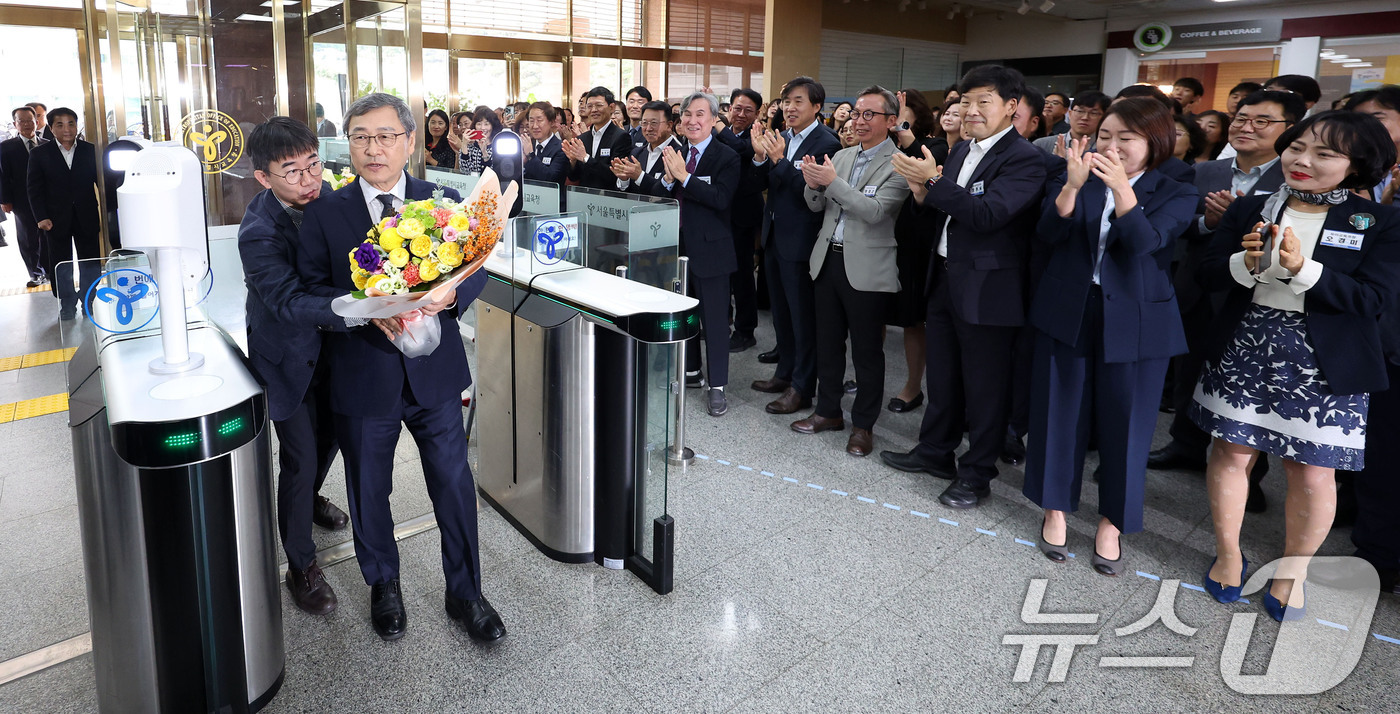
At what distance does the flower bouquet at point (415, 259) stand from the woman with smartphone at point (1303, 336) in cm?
222

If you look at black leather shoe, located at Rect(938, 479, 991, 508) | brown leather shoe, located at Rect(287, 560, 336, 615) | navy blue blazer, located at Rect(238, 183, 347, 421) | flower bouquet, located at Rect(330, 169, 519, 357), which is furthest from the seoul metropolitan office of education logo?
black leather shoe, located at Rect(938, 479, 991, 508)

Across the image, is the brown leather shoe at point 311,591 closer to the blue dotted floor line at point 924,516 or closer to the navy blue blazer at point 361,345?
the navy blue blazer at point 361,345

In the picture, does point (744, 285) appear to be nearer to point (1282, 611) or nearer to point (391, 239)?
point (1282, 611)

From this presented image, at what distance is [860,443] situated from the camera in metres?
3.95

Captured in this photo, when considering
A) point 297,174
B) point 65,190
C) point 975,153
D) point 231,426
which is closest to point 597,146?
point 975,153

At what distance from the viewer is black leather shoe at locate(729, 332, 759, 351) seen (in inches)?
227

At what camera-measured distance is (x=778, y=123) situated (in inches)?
266

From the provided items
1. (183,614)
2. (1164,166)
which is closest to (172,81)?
(183,614)

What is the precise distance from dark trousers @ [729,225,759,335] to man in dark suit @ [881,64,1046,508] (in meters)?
2.24

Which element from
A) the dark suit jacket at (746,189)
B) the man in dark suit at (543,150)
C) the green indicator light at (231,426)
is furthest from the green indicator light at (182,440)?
the man in dark suit at (543,150)

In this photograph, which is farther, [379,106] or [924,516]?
[924,516]

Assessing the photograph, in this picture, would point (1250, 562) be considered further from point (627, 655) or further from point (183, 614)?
point (183, 614)
